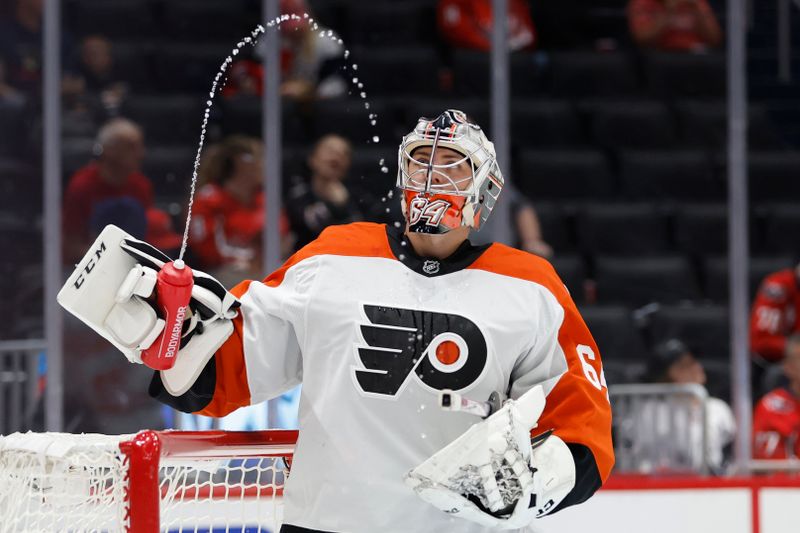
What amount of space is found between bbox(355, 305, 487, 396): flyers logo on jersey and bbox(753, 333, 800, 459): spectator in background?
236cm

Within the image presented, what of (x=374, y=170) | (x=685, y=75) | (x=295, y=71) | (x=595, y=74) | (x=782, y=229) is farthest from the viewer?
(x=595, y=74)

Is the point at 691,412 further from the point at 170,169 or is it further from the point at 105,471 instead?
the point at 105,471

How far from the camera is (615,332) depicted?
4.30 meters

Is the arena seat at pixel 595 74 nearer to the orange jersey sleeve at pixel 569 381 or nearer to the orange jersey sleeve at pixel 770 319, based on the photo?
the orange jersey sleeve at pixel 770 319

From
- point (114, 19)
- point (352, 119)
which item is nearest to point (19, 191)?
point (114, 19)

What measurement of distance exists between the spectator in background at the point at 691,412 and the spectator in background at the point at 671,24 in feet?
3.32

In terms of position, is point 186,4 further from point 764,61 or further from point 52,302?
point 764,61

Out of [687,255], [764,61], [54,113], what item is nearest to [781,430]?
[687,255]

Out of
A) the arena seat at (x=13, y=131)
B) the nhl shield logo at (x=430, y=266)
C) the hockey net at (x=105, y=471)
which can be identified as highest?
the arena seat at (x=13, y=131)

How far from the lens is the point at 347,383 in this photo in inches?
80.6

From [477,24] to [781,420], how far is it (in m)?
1.50

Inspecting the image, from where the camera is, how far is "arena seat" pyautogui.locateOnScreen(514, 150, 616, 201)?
4.49 meters

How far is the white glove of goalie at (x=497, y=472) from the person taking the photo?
1.85 metres

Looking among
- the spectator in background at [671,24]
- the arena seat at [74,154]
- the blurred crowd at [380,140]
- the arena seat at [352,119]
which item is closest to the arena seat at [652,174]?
the blurred crowd at [380,140]
